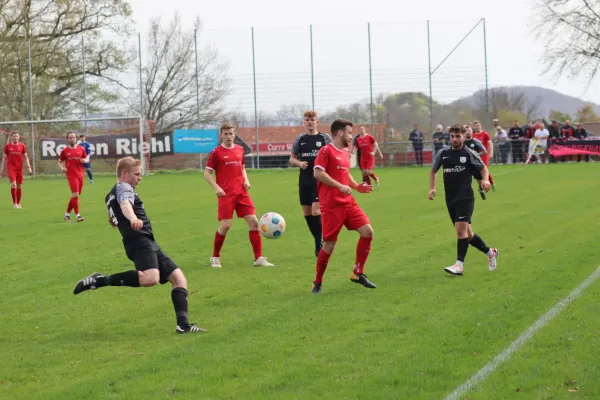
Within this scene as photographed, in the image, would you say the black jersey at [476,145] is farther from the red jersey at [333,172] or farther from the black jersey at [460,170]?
the red jersey at [333,172]

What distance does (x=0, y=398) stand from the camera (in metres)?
5.84

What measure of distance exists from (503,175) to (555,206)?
12.0m

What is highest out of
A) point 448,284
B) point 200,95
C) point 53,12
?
point 53,12

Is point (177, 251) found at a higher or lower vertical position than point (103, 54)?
lower

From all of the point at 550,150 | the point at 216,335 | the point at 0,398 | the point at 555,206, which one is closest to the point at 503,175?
the point at 550,150

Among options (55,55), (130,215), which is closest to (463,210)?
→ (130,215)

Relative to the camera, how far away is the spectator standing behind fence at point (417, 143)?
3962cm

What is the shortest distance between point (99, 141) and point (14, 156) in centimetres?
1726

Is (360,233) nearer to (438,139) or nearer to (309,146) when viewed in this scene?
(309,146)

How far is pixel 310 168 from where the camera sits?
12570mm

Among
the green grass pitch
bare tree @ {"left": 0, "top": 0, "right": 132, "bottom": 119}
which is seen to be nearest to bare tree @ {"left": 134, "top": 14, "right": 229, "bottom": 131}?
bare tree @ {"left": 0, "top": 0, "right": 132, "bottom": 119}

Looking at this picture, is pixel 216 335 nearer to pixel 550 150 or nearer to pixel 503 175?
pixel 503 175

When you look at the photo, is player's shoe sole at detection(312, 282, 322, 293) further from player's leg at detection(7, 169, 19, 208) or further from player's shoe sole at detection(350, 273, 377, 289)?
player's leg at detection(7, 169, 19, 208)

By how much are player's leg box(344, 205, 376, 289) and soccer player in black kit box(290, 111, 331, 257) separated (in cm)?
270
